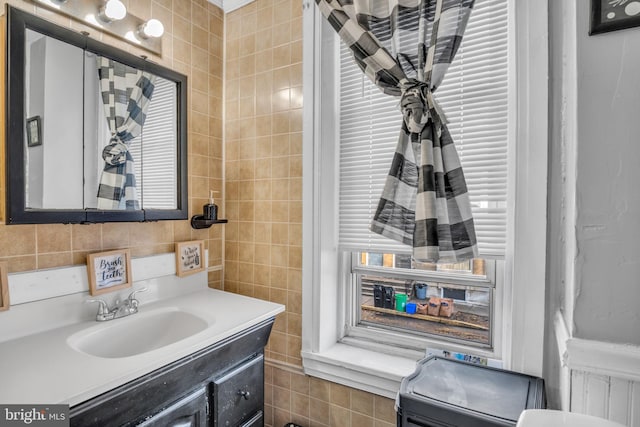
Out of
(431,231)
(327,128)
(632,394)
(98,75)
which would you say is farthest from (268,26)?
(632,394)

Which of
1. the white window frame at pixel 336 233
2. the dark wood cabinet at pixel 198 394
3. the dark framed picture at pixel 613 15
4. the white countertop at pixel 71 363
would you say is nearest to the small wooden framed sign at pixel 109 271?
the white countertop at pixel 71 363

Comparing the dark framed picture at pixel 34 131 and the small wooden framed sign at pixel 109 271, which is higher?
the dark framed picture at pixel 34 131

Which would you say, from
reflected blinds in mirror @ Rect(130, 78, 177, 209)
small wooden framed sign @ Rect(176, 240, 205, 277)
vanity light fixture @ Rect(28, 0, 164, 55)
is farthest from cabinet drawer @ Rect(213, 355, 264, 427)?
vanity light fixture @ Rect(28, 0, 164, 55)

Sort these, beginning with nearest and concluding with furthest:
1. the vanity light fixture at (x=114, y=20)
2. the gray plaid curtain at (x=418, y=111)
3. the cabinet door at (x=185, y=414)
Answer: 1. the cabinet door at (x=185, y=414)
2. the gray plaid curtain at (x=418, y=111)
3. the vanity light fixture at (x=114, y=20)

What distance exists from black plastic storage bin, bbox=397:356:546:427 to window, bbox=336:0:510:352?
38cm

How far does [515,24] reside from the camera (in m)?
1.13

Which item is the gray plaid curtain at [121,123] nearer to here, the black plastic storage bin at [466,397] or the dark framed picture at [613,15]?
the black plastic storage bin at [466,397]

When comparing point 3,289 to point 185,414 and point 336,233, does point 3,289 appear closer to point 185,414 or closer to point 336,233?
point 185,414

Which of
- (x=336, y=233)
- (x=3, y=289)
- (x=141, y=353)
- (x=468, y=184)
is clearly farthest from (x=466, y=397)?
(x=3, y=289)

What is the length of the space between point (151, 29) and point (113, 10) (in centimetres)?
16

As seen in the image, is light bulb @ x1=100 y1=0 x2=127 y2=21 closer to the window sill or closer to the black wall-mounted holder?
the black wall-mounted holder

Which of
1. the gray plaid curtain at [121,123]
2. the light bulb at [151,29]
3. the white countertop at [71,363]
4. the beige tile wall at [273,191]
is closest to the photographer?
the white countertop at [71,363]

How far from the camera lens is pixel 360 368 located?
1.41m

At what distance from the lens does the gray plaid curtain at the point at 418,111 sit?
3.67 feet
